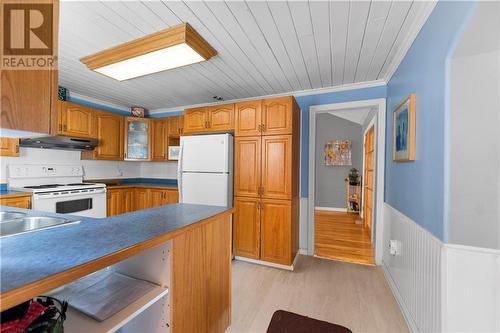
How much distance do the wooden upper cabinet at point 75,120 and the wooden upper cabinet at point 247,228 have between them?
8.66ft

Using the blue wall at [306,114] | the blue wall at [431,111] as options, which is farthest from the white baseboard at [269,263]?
the blue wall at [431,111]

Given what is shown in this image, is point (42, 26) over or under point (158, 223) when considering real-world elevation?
over

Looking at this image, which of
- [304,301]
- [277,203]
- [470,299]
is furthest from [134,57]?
[470,299]

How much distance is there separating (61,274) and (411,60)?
8.33 ft

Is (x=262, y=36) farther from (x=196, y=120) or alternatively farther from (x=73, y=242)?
(x=73, y=242)

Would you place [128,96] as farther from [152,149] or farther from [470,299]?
[470,299]

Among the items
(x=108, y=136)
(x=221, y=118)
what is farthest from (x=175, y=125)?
(x=221, y=118)

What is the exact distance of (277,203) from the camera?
2.66 m

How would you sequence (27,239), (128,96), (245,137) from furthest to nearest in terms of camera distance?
(128,96)
(245,137)
(27,239)

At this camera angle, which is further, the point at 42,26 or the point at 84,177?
the point at 84,177

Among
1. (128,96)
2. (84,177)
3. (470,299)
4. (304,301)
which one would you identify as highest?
(128,96)

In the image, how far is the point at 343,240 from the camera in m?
3.64

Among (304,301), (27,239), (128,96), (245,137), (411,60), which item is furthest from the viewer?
(128,96)

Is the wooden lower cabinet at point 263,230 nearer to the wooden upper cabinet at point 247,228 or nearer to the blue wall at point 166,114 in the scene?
the wooden upper cabinet at point 247,228
